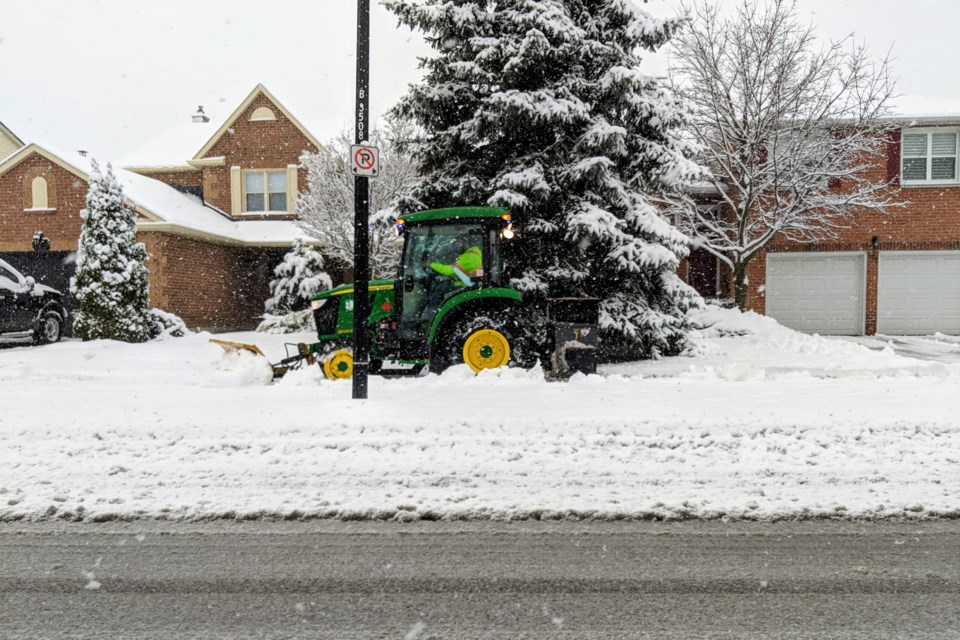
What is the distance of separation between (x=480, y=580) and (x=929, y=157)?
20664 millimetres

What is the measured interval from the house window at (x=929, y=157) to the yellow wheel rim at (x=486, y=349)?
15.3m

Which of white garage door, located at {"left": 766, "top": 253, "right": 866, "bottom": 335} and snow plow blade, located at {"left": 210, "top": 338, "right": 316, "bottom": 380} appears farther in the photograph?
white garage door, located at {"left": 766, "top": 253, "right": 866, "bottom": 335}

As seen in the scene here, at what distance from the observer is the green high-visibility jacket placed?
9820 mm

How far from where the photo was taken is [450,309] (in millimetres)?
9641

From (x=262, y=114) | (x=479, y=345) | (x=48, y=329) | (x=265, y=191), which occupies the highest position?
(x=262, y=114)

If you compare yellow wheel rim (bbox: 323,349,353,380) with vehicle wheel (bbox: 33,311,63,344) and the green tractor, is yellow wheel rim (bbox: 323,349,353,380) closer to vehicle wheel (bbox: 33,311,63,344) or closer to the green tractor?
the green tractor

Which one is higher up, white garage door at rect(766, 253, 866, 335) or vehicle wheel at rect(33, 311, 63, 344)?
white garage door at rect(766, 253, 866, 335)

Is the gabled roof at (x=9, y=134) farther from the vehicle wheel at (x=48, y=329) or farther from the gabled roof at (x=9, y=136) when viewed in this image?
the vehicle wheel at (x=48, y=329)

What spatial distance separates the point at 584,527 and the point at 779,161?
15190 mm

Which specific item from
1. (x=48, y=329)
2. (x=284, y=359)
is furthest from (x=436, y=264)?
(x=48, y=329)

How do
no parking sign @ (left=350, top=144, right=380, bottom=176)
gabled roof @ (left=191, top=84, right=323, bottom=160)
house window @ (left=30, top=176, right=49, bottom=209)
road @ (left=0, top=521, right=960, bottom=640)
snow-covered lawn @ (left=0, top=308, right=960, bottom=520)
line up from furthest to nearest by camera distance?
gabled roof @ (left=191, top=84, right=323, bottom=160), house window @ (left=30, top=176, right=49, bottom=209), no parking sign @ (left=350, top=144, right=380, bottom=176), snow-covered lawn @ (left=0, top=308, right=960, bottom=520), road @ (left=0, top=521, right=960, bottom=640)

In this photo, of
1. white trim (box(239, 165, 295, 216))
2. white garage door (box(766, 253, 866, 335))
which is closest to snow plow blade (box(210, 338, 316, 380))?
white garage door (box(766, 253, 866, 335))

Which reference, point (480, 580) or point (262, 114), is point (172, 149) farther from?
point (480, 580)

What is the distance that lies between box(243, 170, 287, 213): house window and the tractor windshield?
1571 centimetres
